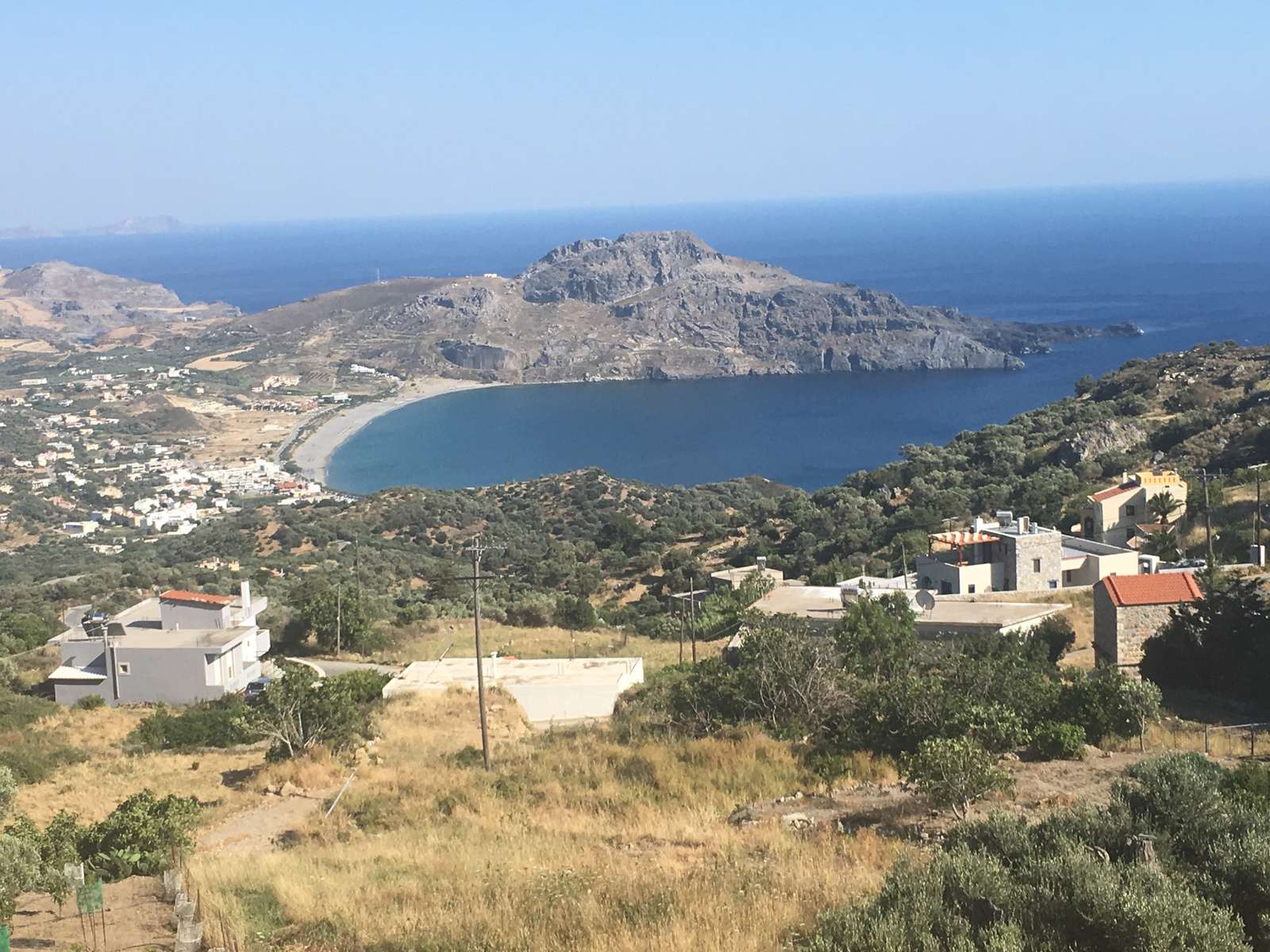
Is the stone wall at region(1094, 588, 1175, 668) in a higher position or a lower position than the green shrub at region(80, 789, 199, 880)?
lower

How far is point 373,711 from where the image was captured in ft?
58.4

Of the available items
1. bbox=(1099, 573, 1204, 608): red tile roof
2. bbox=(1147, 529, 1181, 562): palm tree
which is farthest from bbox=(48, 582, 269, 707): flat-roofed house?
bbox=(1147, 529, 1181, 562): palm tree

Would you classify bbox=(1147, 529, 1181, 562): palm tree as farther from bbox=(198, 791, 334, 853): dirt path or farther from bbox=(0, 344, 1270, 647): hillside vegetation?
bbox=(198, 791, 334, 853): dirt path

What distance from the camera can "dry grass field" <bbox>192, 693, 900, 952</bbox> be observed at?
249 inches

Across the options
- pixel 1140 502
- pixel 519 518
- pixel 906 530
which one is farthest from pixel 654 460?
pixel 1140 502

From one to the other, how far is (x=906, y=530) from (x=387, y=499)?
2686 cm

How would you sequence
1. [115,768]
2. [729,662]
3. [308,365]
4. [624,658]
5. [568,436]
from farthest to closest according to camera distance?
1. [308,365]
2. [568,436]
3. [624,658]
4. [729,662]
5. [115,768]

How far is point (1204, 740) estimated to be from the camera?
12297mm

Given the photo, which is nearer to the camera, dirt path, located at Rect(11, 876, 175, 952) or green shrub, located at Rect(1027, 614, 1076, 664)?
dirt path, located at Rect(11, 876, 175, 952)

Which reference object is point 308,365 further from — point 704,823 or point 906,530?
point 704,823

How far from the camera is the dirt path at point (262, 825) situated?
1126 centimetres

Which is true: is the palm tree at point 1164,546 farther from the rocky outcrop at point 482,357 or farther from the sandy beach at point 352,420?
the rocky outcrop at point 482,357

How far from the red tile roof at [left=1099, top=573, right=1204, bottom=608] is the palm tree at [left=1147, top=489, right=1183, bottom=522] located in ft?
31.3

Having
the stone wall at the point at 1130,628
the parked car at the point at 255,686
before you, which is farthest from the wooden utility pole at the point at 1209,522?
the parked car at the point at 255,686
